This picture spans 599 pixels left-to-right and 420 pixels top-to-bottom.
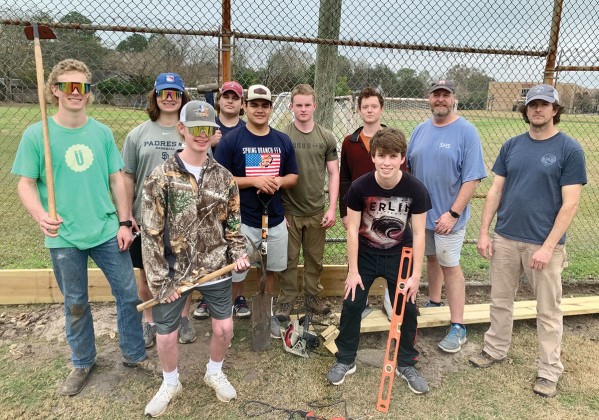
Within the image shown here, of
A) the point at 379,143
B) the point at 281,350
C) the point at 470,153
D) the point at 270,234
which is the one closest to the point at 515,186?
the point at 470,153

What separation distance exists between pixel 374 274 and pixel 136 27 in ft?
9.00

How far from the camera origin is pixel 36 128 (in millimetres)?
2631

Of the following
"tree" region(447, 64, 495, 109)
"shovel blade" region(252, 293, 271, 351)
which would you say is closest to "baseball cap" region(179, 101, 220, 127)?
"shovel blade" region(252, 293, 271, 351)

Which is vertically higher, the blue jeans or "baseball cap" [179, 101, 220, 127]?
"baseball cap" [179, 101, 220, 127]

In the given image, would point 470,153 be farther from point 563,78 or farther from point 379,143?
point 563,78

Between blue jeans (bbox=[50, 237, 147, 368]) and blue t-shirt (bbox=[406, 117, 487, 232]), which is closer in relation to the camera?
blue jeans (bbox=[50, 237, 147, 368])

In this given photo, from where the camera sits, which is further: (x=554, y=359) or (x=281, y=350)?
(x=281, y=350)

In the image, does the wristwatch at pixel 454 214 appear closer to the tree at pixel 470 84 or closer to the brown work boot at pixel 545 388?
the brown work boot at pixel 545 388

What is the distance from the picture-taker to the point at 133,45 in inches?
183

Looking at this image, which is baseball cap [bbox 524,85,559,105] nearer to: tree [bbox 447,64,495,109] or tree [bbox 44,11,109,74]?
tree [bbox 447,64,495,109]

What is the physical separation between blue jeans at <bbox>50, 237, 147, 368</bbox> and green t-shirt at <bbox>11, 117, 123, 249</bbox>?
11 centimetres

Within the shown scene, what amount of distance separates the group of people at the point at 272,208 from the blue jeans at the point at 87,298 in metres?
0.01

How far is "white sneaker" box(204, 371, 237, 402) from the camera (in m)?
2.93

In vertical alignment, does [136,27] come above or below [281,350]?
above
